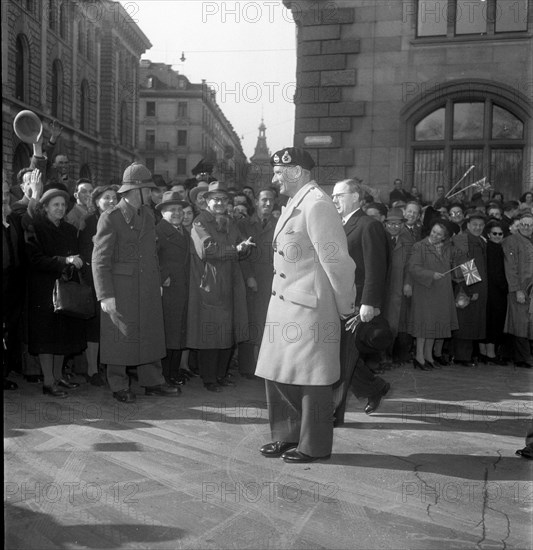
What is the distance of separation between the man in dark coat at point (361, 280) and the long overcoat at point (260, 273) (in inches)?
75.6

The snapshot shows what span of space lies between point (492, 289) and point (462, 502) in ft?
18.7

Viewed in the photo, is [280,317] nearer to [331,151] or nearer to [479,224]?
[479,224]

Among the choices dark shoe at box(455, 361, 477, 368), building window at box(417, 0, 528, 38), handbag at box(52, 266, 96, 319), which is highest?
building window at box(417, 0, 528, 38)

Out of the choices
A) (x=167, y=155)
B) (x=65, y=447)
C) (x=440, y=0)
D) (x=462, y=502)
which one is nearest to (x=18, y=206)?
(x=65, y=447)

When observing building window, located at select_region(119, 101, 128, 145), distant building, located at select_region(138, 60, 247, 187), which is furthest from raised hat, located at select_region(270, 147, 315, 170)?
distant building, located at select_region(138, 60, 247, 187)

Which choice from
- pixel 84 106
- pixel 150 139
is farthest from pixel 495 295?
pixel 150 139

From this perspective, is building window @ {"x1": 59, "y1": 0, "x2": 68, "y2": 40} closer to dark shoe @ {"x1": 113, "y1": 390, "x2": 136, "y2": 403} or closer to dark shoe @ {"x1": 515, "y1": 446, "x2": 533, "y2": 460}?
dark shoe @ {"x1": 113, "y1": 390, "x2": 136, "y2": 403}

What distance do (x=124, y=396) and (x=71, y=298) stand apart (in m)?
1.04

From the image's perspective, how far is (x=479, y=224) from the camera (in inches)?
361

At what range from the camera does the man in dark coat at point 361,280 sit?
5.46m

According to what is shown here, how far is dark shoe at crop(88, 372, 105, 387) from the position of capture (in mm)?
7137

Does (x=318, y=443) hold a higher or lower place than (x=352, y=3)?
lower

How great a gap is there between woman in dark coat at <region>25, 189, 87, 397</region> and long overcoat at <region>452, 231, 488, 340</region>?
4.89 meters

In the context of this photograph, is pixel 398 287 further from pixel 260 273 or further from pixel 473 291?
pixel 260 273
